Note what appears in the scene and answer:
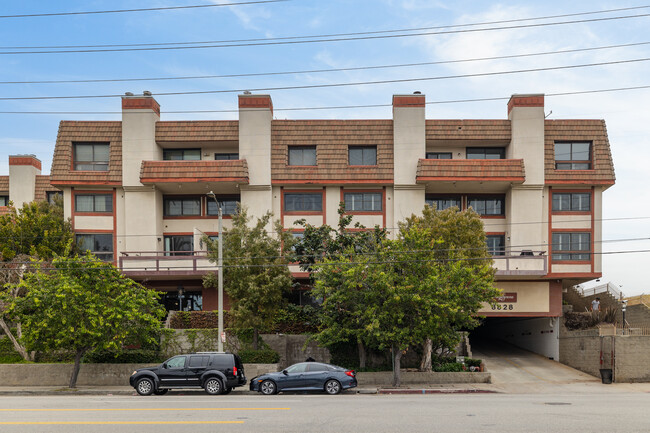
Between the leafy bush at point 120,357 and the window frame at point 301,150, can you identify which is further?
the window frame at point 301,150

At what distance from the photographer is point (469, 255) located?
3003cm

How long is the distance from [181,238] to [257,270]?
11.5m

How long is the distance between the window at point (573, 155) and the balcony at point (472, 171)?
9.97 ft

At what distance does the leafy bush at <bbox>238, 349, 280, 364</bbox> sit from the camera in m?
28.4

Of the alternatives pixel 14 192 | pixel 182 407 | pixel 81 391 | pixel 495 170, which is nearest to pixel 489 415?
pixel 182 407

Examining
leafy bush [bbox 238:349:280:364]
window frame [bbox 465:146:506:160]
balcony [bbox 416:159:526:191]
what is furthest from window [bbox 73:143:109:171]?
window frame [bbox 465:146:506:160]

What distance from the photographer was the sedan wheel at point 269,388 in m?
22.5

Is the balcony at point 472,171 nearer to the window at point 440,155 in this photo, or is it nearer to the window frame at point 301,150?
the window at point 440,155

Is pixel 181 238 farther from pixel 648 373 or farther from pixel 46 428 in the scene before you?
pixel 648 373

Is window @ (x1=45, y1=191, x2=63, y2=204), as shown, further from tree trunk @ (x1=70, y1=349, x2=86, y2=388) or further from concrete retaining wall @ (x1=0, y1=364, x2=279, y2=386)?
tree trunk @ (x1=70, y1=349, x2=86, y2=388)

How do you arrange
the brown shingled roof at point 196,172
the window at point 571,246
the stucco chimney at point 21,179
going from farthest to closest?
the stucco chimney at point 21,179 → the window at point 571,246 → the brown shingled roof at point 196,172

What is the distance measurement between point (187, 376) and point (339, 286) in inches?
297

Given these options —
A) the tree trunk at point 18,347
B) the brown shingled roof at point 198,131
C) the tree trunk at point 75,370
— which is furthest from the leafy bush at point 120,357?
the brown shingled roof at point 198,131

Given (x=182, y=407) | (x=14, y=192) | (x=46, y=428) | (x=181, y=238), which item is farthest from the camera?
(x=14, y=192)
